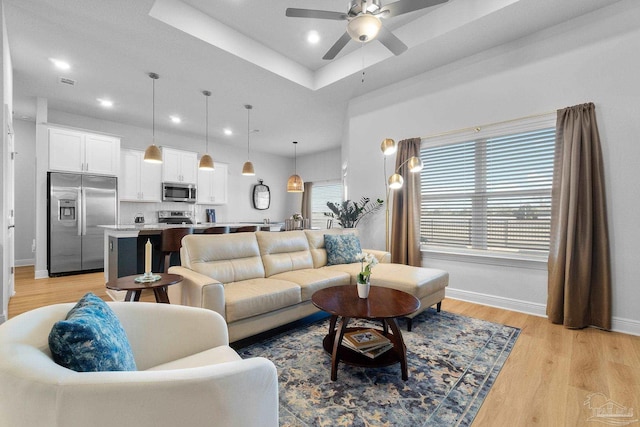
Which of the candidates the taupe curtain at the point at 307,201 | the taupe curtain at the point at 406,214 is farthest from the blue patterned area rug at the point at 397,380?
the taupe curtain at the point at 307,201

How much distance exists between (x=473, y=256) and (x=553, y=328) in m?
1.07

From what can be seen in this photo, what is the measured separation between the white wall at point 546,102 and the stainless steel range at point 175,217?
4.70 m

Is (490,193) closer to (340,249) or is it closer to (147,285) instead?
(340,249)

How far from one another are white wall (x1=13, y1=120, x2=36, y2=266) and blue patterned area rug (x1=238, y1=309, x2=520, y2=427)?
21.2 feet

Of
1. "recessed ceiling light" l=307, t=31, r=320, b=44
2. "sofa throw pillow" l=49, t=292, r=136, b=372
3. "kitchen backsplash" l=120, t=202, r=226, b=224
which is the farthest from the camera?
"kitchen backsplash" l=120, t=202, r=226, b=224

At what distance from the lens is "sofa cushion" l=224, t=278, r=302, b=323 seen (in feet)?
7.40

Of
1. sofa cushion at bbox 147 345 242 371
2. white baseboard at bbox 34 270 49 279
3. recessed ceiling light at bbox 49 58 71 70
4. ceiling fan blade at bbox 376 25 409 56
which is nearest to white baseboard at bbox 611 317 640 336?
ceiling fan blade at bbox 376 25 409 56

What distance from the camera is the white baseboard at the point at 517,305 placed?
8.91 ft

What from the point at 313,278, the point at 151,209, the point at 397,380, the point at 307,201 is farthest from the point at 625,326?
the point at 151,209

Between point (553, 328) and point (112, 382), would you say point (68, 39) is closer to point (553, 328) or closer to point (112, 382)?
point (112, 382)

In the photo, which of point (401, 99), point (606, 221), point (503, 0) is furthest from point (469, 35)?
point (606, 221)

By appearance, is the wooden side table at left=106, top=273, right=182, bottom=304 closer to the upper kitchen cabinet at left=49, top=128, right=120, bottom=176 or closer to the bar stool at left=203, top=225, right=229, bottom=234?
the bar stool at left=203, top=225, right=229, bottom=234

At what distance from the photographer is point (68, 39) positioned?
3289 mm

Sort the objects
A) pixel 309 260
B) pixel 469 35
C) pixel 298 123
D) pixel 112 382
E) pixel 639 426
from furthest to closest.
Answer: pixel 298 123, pixel 309 260, pixel 469 35, pixel 639 426, pixel 112 382
